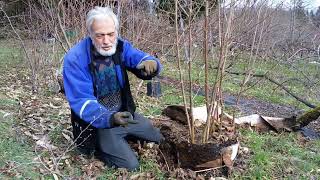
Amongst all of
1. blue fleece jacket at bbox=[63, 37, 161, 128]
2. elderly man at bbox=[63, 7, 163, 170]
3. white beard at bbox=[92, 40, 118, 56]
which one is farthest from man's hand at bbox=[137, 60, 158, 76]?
blue fleece jacket at bbox=[63, 37, 161, 128]

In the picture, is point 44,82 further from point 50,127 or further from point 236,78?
point 236,78

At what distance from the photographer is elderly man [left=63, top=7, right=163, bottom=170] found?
3199 millimetres

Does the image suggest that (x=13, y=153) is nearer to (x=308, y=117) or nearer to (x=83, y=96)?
(x=83, y=96)

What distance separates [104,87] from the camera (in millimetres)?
3541

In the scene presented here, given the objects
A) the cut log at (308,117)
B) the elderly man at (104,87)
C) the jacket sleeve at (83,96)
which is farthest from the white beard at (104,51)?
the cut log at (308,117)

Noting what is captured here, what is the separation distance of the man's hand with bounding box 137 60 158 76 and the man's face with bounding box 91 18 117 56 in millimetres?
292

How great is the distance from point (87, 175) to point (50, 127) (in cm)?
123

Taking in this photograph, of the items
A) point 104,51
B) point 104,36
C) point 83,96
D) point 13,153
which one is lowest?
point 13,153

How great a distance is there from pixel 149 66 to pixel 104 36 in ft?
1.56

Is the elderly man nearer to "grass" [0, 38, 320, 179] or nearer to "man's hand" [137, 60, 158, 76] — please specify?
"man's hand" [137, 60, 158, 76]

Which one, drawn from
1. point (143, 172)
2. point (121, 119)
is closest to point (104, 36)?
point (121, 119)

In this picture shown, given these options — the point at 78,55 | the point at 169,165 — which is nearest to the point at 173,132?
the point at 169,165

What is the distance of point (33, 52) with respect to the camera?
6.63 metres

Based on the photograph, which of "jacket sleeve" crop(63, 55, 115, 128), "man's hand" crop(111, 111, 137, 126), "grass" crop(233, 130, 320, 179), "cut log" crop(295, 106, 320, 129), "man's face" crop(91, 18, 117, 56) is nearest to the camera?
"man's hand" crop(111, 111, 137, 126)
